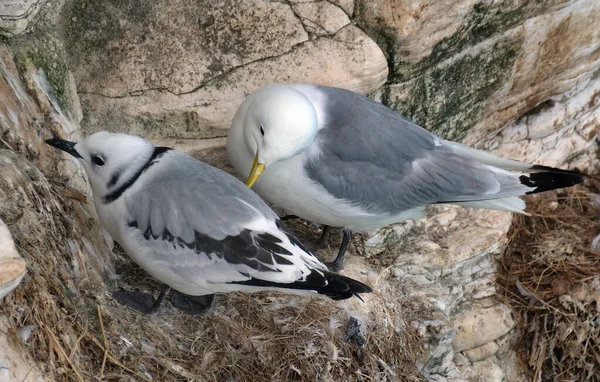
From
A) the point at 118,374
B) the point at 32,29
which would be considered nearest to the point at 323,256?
the point at 118,374

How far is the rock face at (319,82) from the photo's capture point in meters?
2.84

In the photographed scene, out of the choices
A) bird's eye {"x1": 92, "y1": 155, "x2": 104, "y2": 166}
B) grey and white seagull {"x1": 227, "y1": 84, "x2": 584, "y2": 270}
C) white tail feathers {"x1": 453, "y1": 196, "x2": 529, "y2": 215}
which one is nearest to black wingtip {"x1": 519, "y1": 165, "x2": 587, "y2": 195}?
grey and white seagull {"x1": 227, "y1": 84, "x2": 584, "y2": 270}

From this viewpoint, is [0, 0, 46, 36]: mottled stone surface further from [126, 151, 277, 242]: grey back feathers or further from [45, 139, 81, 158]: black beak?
[126, 151, 277, 242]: grey back feathers

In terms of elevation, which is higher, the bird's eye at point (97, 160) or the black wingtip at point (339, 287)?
the bird's eye at point (97, 160)

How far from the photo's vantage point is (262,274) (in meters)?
2.72

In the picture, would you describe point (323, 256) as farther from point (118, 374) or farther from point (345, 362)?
point (118, 374)

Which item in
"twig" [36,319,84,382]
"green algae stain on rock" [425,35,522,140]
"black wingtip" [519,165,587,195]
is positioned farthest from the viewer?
"green algae stain on rock" [425,35,522,140]

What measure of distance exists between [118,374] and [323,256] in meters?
1.33

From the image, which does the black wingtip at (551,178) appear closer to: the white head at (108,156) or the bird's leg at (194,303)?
the bird's leg at (194,303)

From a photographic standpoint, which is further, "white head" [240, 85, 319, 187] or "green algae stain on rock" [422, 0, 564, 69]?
"green algae stain on rock" [422, 0, 564, 69]

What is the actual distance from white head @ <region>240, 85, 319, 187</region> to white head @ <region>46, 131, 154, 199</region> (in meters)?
0.44

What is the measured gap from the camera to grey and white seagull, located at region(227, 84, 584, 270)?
3.14 m

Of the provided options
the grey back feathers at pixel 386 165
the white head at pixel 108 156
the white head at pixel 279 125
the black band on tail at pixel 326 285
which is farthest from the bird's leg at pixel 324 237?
the white head at pixel 108 156

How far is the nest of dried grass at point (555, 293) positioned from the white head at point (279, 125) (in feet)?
5.82
